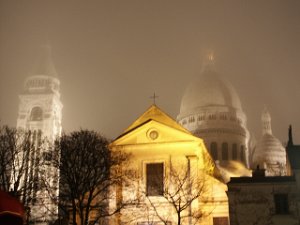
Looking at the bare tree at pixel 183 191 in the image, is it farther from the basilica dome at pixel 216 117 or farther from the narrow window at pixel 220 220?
the basilica dome at pixel 216 117

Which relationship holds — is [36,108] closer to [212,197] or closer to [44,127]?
[44,127]

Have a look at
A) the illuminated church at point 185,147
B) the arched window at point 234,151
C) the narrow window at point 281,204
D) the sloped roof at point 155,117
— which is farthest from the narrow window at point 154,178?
the arched window at point 234,151

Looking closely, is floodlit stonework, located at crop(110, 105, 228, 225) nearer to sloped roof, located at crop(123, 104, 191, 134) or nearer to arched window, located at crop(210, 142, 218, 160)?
sloped roof, located at crop(123, 104, 191, 134)

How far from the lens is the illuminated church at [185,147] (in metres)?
45.2

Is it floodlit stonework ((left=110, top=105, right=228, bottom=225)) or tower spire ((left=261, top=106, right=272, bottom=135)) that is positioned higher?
tower spire ((left=261, top=106, right=272, bottom=135))

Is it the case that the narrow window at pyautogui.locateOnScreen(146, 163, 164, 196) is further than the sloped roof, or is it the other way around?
the sloped roof

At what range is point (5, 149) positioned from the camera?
37906mm

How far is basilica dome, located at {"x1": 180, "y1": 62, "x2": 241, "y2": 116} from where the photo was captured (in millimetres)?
91000

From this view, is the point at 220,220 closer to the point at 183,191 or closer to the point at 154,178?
the point at 183,191

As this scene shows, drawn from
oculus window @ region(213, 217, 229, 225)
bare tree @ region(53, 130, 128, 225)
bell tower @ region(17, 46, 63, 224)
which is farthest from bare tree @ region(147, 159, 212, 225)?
bell tower @ region(17, 46, 63, 224)

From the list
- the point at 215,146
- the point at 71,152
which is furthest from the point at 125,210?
the point at 215,146

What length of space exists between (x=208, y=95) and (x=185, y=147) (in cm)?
4590

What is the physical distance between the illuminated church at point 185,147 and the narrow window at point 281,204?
7.16 m

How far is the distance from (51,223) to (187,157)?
14.5 meters
